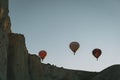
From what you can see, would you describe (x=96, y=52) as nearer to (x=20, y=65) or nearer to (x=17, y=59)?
(x=20, y=65)

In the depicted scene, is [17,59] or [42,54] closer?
[17,59]

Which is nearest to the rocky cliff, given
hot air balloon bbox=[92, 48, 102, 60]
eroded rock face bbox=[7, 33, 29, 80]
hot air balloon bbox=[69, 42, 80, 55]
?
eroded rock face bbox=[7, 33, 29, 80]

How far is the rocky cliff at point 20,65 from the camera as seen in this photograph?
43469 millimetres

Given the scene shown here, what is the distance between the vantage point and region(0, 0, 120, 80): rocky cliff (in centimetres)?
4347

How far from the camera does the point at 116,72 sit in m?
52.0

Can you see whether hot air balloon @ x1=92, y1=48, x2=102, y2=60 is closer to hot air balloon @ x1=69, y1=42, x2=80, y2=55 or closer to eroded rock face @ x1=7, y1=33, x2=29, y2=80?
hot air balloon @ x1=69, y1=42, x2=80, y2=55

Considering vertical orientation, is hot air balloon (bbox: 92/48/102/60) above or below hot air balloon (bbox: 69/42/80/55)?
below

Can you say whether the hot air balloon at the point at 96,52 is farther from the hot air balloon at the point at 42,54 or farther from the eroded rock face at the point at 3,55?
the eroded rock face at the point at 3,55

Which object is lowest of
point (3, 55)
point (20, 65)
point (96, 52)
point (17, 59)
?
point (20, 65)

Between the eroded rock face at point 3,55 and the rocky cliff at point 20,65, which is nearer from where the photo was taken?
the eroded rock face at point 3,55

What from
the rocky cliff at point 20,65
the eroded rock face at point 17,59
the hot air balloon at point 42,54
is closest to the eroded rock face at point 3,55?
the rocky cliff at point 20,65

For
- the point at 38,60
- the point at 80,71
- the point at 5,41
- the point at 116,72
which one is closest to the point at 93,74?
the point at 80,71

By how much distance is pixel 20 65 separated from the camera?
46.2 m

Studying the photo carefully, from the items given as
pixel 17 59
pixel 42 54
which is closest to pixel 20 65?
pixel 17 59
